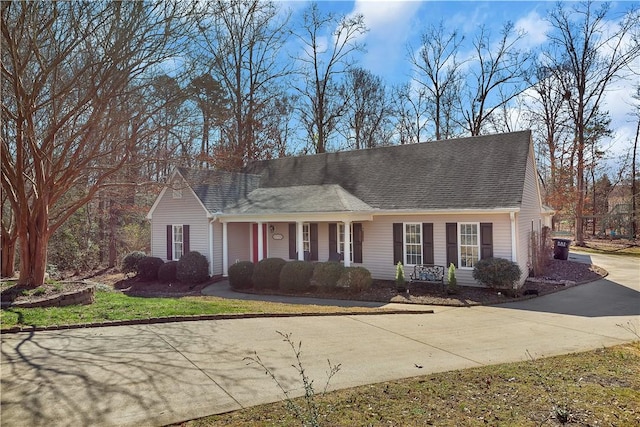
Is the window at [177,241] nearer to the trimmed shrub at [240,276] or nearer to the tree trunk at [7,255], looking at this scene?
the trimmed shrub at [240,276]

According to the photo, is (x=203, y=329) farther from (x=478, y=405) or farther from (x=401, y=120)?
(x=401, y=120)

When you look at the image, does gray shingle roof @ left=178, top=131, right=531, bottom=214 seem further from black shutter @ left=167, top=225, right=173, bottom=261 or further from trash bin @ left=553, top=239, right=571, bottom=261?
trash bin @ left=553, top=239, right=571, bottom=261

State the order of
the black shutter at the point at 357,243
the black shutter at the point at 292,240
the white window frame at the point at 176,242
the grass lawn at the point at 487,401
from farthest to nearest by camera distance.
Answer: the white window frame at the point at 176,242, the black shutter at the point at 292,240, the black shutter at the point at 357,243, the grass lawn at the point at 487,401

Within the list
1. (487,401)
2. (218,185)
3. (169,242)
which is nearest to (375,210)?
(218,185)

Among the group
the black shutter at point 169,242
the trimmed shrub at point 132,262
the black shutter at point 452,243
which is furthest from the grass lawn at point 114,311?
the black shutter at point 169,242

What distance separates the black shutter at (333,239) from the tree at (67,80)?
26.2 ft

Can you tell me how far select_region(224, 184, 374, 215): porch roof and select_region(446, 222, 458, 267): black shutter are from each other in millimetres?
2985

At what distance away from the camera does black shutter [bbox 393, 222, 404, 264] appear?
15436mm

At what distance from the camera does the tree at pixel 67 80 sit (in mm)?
8615

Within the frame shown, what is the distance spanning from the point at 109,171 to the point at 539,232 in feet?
57.7

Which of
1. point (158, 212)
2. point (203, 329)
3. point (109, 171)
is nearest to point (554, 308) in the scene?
point (203, 329)

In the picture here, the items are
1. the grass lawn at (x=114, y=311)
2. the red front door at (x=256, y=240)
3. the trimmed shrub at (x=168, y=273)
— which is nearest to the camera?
the grass lawn at (x=114, y=311)

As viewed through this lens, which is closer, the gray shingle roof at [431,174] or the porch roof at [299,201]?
the gray shingle roof at [431,174]

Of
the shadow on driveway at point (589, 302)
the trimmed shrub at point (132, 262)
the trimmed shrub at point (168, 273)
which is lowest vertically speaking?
the shadow on driveway at point (589, 302)
